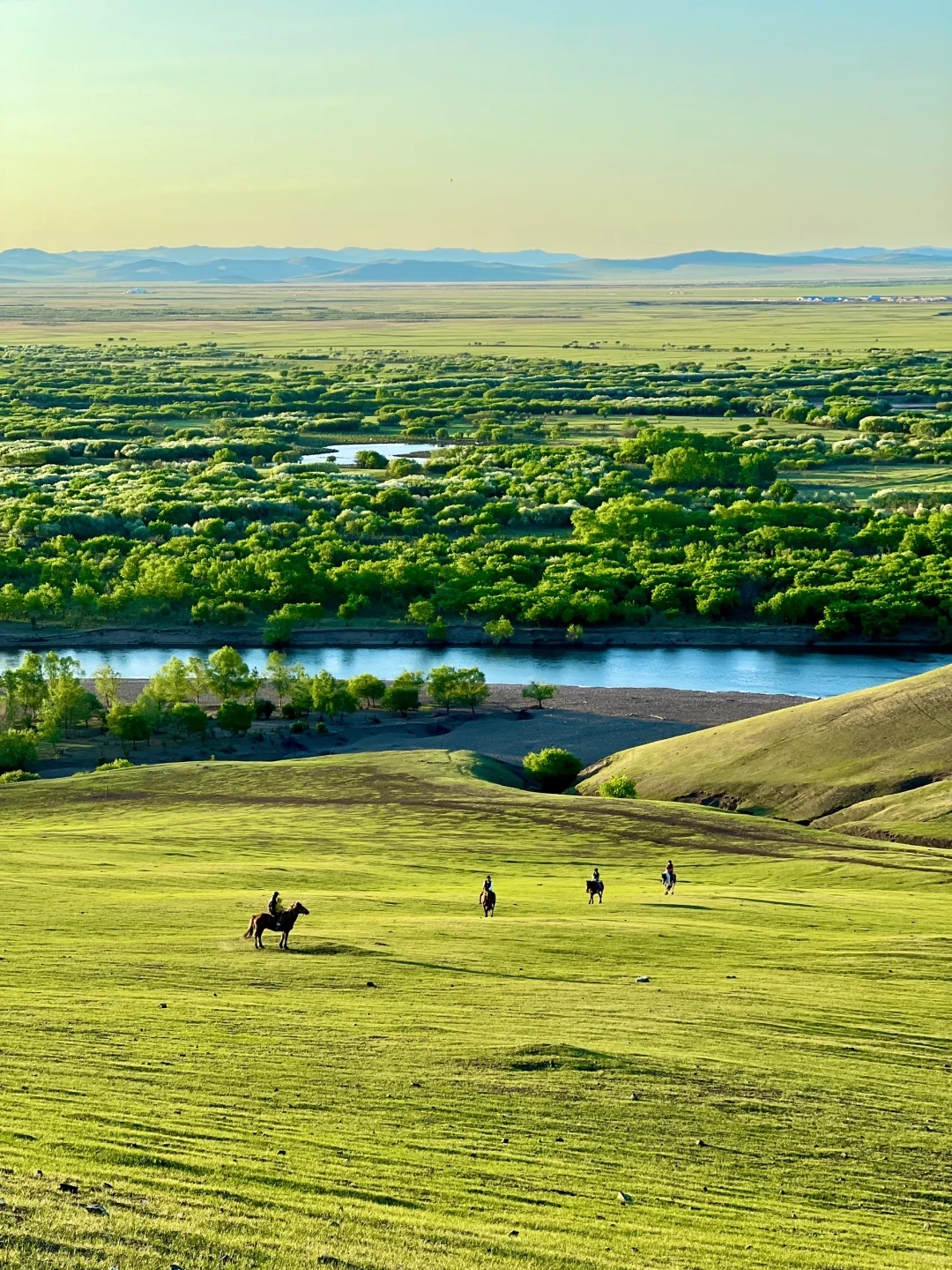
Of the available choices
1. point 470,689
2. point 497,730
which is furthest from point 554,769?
point 470,689

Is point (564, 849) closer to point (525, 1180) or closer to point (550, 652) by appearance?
point (525, 1180)

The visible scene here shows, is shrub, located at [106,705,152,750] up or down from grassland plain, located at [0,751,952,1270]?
down

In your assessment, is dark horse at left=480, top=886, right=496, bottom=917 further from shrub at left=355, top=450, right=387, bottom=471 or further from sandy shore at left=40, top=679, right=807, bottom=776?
shrub at left=355, top=450, right=387, bottom=471

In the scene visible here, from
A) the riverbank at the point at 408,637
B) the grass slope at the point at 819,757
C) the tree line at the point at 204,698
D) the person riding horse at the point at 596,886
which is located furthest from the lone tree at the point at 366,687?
the person riding horse at the point at 596,886

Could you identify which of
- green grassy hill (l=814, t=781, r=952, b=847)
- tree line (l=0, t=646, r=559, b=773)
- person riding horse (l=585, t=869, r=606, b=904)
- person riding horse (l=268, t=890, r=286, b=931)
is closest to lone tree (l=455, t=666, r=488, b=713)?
tree line (l=0, t=646, r=559, b=773)

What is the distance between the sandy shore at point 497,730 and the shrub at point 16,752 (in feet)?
2.97

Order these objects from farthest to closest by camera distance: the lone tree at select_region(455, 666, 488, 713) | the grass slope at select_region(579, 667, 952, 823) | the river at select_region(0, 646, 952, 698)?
1. the river at select_region(0, 646, 952, 698)
2. the lone tree at select_region(455, 666, 488, 713)
3. the grass slope at select_region(579, 667, 952, 823)

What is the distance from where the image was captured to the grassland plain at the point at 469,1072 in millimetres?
14695

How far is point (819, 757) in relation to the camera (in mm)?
51375

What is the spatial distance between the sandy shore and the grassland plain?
2856cm

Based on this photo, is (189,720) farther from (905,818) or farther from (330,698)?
(905,818)

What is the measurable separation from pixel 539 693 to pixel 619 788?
21.5m

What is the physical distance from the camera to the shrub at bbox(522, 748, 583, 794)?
59.5 meters

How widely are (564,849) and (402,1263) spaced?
94.3ft
